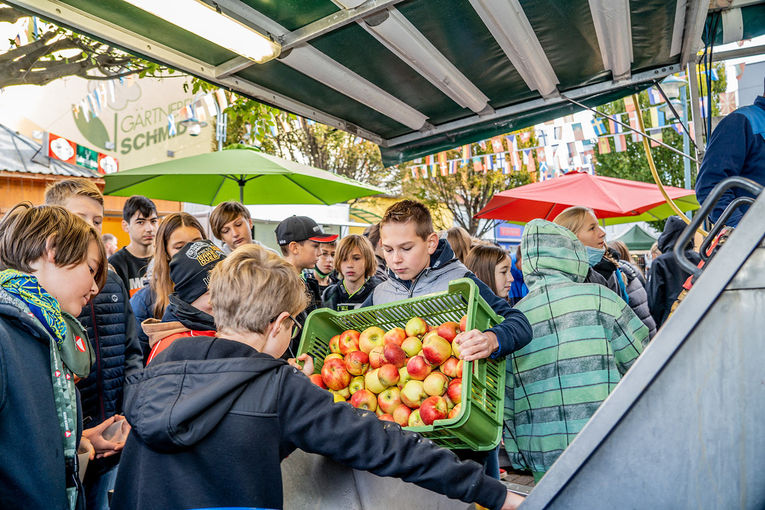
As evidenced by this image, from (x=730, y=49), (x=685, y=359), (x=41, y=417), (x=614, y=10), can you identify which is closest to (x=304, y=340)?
(x=41, y=417)

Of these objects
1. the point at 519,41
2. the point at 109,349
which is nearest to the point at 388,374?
the point at 109,349

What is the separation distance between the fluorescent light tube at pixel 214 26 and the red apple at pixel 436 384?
7.11ft

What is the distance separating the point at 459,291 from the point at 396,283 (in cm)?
84

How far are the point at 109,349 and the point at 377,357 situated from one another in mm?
1651

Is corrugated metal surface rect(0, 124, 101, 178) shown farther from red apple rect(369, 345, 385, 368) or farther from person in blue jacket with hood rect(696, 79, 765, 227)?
person in blue jacket with hood rect(696, 79, 765, 227)

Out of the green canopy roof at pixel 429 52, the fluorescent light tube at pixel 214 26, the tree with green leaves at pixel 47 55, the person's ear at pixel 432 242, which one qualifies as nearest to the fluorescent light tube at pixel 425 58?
the green canopy roof at pixel 429 52

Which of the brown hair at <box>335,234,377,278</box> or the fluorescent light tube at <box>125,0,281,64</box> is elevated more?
the fluorescent light tube at <box>125,0,281,64</box>

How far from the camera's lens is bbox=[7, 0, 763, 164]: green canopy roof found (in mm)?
2904

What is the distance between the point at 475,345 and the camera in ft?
6.96

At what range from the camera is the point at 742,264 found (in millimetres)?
1224

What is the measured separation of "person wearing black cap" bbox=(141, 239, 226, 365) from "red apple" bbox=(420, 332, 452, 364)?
1.00 meters

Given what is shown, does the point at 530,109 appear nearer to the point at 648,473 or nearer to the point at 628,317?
the point at 628,317

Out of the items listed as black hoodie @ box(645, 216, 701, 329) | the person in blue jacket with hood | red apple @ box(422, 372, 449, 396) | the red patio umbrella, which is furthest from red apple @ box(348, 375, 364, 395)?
the red patio umbrella

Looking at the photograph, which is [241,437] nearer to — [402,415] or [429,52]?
[402,415]
